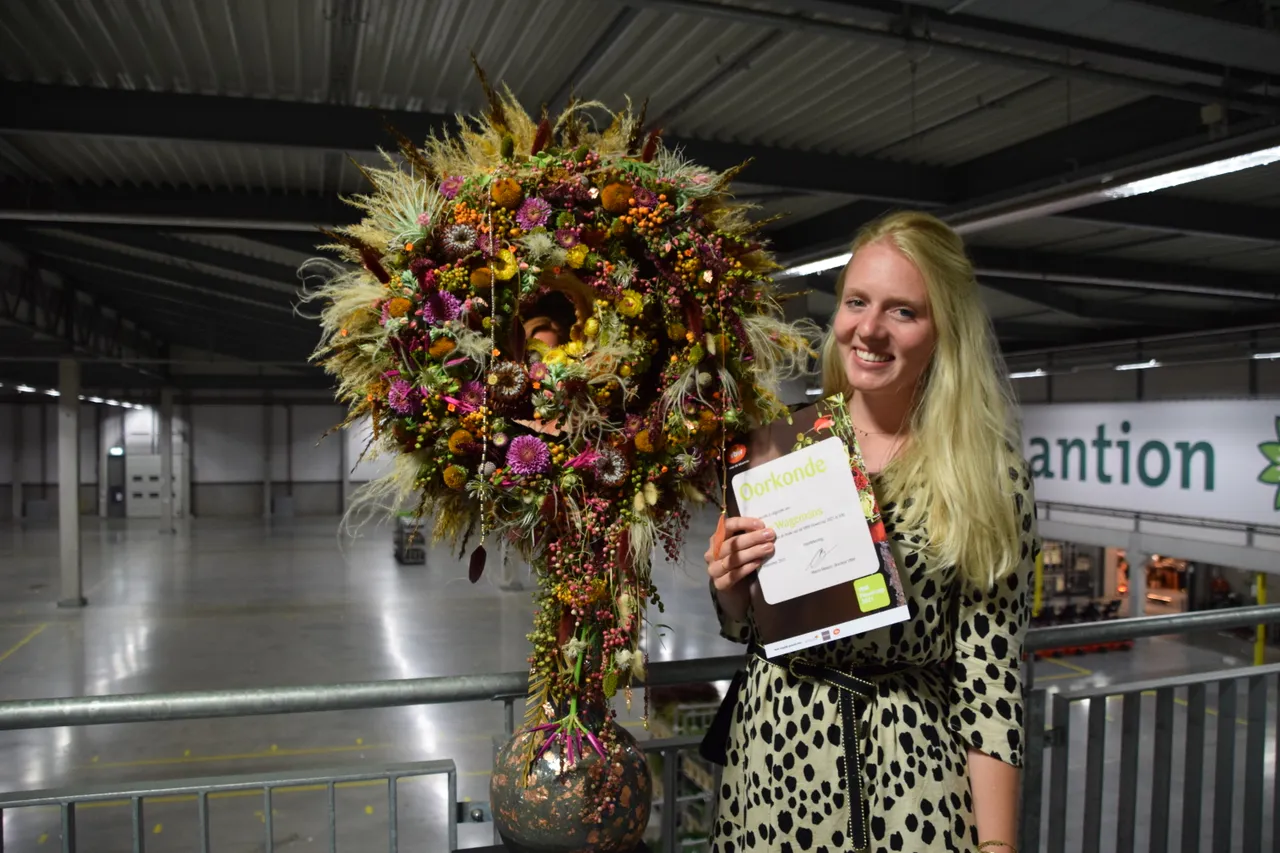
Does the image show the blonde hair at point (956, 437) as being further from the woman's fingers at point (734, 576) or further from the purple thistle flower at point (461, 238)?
the purple thistle flower at point (461, 238)

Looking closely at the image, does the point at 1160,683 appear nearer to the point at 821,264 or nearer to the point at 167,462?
the point at 821,264

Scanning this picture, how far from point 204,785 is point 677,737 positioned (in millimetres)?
944

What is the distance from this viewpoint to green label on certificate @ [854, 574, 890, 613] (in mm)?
1300

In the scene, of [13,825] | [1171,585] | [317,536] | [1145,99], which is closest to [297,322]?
[13,825]

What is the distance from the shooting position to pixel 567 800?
5.08 ft

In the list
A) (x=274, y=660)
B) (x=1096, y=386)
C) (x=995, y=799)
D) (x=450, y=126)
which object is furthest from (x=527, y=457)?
(x=1096, y=386)

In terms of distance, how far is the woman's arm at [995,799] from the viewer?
1353 millimetres

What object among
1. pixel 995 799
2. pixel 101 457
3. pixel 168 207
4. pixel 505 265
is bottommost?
pixel 101 457

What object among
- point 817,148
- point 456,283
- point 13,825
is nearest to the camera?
point 456,283

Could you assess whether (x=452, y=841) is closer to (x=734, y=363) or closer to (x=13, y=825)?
(x=734, y=363)

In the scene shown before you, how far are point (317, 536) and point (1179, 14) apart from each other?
22.2 m

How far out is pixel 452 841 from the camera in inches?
72.9

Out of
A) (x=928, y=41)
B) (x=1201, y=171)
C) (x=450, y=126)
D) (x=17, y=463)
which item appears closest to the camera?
(x=928, y=41)

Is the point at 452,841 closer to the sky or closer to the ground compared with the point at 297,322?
closer to the ground
